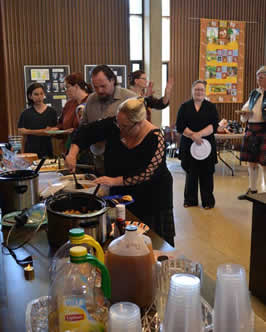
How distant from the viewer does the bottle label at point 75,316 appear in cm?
78

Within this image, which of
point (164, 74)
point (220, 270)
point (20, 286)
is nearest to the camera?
point (220, 270)

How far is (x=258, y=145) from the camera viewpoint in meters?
4.30

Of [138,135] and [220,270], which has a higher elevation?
[138,135]

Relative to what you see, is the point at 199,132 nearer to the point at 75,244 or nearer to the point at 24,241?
the point at 24,241

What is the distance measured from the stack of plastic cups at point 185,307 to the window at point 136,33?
25.7ft

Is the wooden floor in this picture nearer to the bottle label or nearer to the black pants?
the black pants

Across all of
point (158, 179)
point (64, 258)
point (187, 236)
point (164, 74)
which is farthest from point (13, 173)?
point (164, 74)

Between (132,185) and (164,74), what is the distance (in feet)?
23.3

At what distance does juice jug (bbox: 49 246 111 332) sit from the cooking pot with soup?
0.35 meters

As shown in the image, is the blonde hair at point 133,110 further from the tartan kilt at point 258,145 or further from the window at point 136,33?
the window at point 136,33

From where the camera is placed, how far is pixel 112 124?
214 cm

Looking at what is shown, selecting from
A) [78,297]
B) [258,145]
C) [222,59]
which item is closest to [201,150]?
[258,145]

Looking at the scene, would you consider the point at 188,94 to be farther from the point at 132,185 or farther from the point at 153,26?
the point at 132,185

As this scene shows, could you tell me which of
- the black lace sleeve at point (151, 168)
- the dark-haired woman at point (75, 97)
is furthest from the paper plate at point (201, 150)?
the black lace sleeve at point (151, 168)
